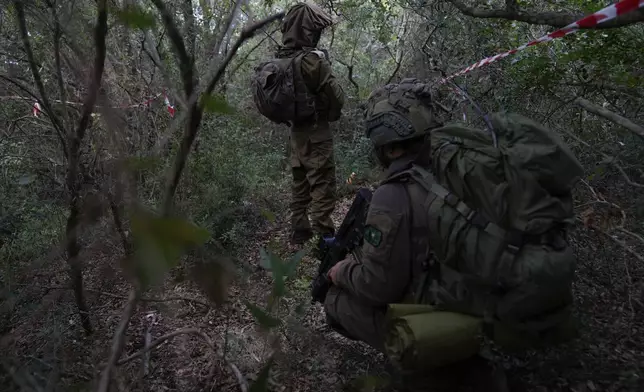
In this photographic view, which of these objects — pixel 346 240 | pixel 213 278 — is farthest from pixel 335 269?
pixel 213 278

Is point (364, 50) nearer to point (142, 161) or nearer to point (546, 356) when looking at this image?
point (546, 356)

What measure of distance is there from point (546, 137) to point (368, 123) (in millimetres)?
896

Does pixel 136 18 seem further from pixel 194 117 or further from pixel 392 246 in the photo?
pixel 392 246

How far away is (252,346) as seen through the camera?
2877 millimetres

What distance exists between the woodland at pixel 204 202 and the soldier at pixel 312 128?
0.41 meters

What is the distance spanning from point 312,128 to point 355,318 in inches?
96.7

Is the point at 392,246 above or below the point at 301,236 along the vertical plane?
above

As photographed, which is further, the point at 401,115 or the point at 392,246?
the point at 401,115

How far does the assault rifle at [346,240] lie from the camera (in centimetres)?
245

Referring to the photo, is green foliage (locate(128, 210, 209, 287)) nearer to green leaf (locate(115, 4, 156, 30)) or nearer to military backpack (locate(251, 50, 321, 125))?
green leaf (locate(115, 4, 156, 30))

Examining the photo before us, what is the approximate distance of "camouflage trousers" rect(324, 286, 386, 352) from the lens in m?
2.28

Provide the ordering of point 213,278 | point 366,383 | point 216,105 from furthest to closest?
point 366,383, point 213,278, point 216,105

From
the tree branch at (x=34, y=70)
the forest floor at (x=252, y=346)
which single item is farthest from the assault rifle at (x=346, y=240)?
the tree branch at (x=34, y=70)

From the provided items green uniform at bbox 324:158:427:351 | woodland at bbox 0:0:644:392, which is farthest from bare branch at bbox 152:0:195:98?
green uniform at bbox 324:158:427:351
